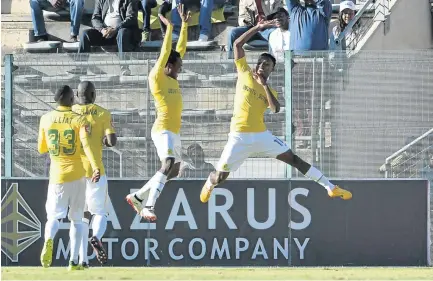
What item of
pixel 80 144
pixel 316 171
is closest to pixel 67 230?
pixel 80 144

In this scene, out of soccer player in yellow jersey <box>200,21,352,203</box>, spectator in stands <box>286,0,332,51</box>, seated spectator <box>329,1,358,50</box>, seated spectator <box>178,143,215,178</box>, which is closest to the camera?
soccer player in yellow jersey <box>200,21,352,203</box>

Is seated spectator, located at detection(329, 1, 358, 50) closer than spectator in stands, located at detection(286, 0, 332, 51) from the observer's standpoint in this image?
No

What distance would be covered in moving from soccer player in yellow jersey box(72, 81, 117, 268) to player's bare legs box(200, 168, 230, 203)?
3.91 feet

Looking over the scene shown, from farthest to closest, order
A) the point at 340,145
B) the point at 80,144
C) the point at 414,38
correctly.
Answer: the point at 414,38, the point at 340,145, the point at 80,144

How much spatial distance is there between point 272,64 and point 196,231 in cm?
262

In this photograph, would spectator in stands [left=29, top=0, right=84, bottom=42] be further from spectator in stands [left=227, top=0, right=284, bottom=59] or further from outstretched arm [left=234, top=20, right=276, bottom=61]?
outstretched arm [left=234, top=20, right=276, bottom=61]

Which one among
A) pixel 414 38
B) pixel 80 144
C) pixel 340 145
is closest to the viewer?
pixel 80 144

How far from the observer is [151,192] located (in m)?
16.9

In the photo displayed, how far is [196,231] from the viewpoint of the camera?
18.0 m

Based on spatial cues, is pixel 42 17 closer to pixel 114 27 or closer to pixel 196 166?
pixel 114 27

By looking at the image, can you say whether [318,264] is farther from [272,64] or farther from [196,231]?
[272,64]

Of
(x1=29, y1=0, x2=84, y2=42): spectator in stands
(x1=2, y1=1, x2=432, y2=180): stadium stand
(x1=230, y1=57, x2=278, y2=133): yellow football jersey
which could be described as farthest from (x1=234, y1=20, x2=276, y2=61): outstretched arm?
(x1=29, y1=0, x2=84, y2=42): spectator in stands

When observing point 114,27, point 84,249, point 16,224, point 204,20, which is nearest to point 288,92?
point 204,20

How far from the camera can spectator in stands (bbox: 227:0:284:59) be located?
64.6ft
